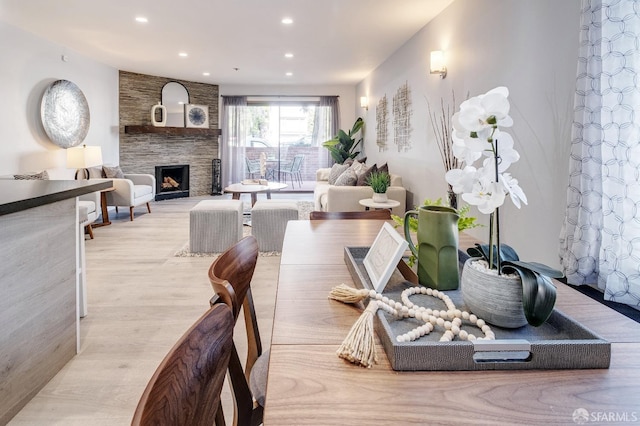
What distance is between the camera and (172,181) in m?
8.52

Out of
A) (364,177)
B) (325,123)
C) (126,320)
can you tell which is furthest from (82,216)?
(325,123)

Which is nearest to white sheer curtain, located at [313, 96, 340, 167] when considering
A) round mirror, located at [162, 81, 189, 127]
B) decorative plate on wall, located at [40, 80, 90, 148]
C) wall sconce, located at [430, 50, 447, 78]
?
round mirror, located at [162, 81, 189, 127]

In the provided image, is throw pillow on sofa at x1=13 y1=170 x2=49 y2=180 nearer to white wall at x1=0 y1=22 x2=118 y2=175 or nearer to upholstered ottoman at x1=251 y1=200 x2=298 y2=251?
white wall at x1=0 y1=22 x2=118 y2=175

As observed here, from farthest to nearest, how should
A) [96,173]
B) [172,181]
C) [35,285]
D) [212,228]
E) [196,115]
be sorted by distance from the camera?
1. [196,115]
2. [172,181]
3. [96,173]
4. [212,228]
5. [35,285]

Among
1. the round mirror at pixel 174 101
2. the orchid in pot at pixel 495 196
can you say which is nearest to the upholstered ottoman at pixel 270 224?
the orchid in pot at pixel 495 196

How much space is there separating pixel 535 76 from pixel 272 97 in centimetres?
744

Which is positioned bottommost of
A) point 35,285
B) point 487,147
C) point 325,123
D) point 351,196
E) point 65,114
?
point 35,285

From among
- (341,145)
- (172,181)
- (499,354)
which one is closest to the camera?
(499,354)

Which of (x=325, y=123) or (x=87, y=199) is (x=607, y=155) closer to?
(x=87, y=199)

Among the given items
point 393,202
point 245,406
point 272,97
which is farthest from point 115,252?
point 272,97

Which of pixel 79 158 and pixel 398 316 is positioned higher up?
pixel 79 158

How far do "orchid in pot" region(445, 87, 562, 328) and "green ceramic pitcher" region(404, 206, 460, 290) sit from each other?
0.54 ft

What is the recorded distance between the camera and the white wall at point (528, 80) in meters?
2.32

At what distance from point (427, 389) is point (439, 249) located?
0.46 m
